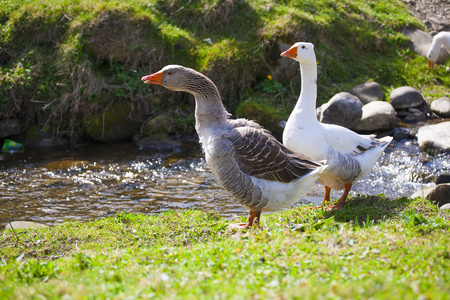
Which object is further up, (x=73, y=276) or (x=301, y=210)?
(x=73, y=276)

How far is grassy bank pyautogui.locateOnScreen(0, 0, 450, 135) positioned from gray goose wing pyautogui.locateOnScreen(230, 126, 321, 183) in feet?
19.8

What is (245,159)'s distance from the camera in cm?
551

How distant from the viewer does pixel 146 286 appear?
3193 millimetres

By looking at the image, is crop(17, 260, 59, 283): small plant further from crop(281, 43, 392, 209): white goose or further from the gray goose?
crop(281, 43, 392, 209): white goose

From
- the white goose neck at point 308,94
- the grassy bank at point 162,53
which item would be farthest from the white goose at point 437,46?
the white goose neck at point 308,94

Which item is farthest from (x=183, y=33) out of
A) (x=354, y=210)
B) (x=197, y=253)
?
(x=197, y=253)

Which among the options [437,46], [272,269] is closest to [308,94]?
[272,269]

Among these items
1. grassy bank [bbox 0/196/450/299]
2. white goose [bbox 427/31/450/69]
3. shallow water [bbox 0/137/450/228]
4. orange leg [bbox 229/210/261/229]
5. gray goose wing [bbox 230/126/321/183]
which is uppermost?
white goose [bbox 427/31/450/69]

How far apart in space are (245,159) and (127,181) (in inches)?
173

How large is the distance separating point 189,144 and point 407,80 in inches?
268

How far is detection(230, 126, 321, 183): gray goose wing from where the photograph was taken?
5512mm

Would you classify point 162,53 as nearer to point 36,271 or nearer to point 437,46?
point 437,46

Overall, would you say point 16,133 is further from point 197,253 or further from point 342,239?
point 342,239

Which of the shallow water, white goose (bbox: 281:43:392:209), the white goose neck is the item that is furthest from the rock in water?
the white goose neck
